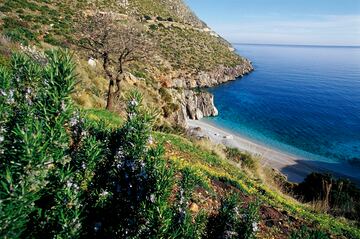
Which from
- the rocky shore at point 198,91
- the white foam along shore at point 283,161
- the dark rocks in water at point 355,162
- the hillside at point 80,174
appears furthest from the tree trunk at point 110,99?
the dark rocks in water at point 355,162

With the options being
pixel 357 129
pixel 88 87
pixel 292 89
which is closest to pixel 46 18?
pixel 88 87

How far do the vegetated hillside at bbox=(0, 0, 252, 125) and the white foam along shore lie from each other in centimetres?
891

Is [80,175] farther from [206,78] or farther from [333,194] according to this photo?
[206,78]

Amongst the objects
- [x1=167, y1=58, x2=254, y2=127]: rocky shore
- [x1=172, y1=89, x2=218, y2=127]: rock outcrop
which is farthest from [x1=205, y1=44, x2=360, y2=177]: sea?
[x1=167, y1=58, x2=254, y2=127]: rocky shore

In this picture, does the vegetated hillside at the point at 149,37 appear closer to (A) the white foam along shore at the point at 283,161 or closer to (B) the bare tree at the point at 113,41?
(B) the bare tree at the point at 113,41

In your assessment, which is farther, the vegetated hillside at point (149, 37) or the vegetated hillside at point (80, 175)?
the vegetated hillside at point (149, 37)

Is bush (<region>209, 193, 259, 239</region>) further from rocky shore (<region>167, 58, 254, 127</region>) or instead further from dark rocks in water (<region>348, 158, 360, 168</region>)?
dark rocks in water (<region>348, 158, 360, 168</region>)

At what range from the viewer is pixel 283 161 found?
41.8 metres

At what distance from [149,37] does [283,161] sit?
25.4 metres

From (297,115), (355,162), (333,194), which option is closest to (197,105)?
(297,115)

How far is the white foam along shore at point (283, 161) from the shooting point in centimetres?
3862

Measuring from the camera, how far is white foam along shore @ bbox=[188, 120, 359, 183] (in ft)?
127

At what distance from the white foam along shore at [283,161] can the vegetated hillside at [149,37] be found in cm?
891

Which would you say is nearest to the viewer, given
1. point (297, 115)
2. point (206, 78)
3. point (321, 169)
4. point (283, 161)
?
point (321, 169)
